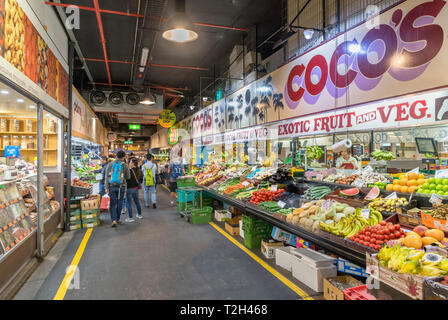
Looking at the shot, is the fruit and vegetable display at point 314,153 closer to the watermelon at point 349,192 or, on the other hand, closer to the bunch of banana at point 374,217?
the watermelon at point 349,192

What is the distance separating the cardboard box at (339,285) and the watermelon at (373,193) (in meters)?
1.26

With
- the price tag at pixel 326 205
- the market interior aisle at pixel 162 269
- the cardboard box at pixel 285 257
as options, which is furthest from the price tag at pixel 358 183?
the market interior aisle at pixel 162 269

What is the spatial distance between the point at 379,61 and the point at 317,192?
2.31m

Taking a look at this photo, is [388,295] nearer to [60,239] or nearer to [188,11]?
[60,239]

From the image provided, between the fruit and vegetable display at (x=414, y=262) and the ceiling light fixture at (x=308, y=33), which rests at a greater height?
the ceiling light fixture at (x=308, y=33)

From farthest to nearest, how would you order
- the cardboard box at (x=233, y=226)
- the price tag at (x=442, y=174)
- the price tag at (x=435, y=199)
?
1. the cardboard box at (x=233, y=226)
2. the price tag at (x=442, y=174)
3. the price tag at (x=435, y=199)

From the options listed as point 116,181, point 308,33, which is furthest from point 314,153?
point 116,181

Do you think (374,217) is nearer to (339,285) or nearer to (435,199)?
(435,199)

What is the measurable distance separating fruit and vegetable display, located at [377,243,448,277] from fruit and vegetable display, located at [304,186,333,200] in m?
2.26

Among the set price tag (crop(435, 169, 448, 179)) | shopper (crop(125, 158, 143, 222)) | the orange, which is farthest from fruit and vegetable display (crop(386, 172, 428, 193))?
shopper (crop(125, 158, 143, 222))

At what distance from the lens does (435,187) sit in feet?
11.5

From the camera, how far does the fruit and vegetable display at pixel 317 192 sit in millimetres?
4812

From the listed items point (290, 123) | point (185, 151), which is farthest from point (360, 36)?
point (185, 151)

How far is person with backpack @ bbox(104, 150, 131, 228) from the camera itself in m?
7.00
